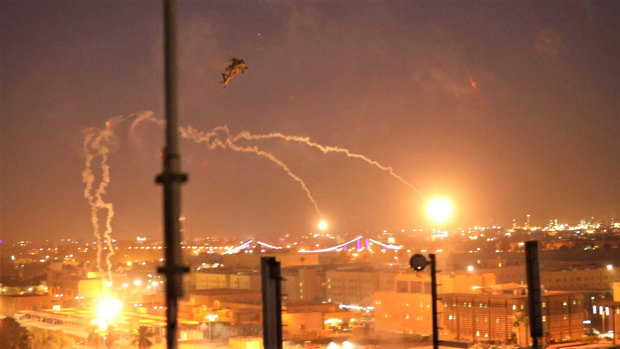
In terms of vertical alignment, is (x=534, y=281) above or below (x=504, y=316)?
above

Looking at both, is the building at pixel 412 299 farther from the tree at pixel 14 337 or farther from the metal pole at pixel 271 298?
the metal pole at pixel 271 298

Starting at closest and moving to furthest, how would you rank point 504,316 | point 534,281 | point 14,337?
point 534,281 < point 504,316 < point 14,337

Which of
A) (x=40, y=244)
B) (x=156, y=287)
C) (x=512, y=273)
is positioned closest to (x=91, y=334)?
(x=156, y=287)

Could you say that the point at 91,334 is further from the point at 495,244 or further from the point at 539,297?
the point at 495,244

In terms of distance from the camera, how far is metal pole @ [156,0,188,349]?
1225mm

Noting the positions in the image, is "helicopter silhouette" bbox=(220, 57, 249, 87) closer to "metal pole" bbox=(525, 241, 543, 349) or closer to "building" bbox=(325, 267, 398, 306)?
"metal pole" bbox=(525, 241, 543, 349)

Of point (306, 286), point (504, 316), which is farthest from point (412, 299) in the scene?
point (306, 286)

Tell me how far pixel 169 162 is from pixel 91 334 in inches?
437

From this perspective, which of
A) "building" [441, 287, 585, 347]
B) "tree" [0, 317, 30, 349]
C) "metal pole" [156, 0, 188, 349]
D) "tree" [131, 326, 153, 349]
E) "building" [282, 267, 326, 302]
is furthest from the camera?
"building" [282, 267, 326, 302]

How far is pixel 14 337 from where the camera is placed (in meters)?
11.7

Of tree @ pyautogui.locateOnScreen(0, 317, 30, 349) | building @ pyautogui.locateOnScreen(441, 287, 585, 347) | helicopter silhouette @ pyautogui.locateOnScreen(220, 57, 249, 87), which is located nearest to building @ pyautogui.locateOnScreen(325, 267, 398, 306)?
building @ pyautogui.locateOnScreen(441, 287, 585, 347)

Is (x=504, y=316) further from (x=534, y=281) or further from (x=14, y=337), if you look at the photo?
(x=534, y=281)

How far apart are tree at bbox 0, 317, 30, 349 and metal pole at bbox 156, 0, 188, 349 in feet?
35.7

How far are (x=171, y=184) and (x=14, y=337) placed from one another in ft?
38.1
